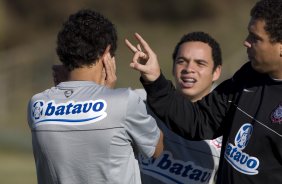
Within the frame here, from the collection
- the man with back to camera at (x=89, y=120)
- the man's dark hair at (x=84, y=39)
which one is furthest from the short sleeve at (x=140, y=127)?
the man's dark hair at (x=84, y=39)

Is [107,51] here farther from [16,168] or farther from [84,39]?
[16,168]

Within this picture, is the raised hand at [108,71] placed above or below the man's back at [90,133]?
above

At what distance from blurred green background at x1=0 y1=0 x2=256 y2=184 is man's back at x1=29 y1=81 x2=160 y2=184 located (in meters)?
Answer: 12.4

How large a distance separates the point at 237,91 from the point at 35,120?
1.08 meters

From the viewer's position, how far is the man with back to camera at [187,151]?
4348 millimetres

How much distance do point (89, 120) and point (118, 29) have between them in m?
18.8

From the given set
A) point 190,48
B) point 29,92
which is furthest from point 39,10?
point 190,48

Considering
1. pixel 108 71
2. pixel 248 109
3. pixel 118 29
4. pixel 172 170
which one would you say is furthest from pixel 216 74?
pixel 118 29

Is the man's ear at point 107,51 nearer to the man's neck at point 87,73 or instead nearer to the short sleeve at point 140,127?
the man's neck at point 87,73

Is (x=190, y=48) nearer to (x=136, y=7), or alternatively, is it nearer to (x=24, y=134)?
(x=24, y=134)

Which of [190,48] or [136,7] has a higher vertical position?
[190,48]

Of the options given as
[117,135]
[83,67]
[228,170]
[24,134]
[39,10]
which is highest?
[83,67]

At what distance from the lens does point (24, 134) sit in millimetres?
14797

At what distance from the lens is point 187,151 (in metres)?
4.40
